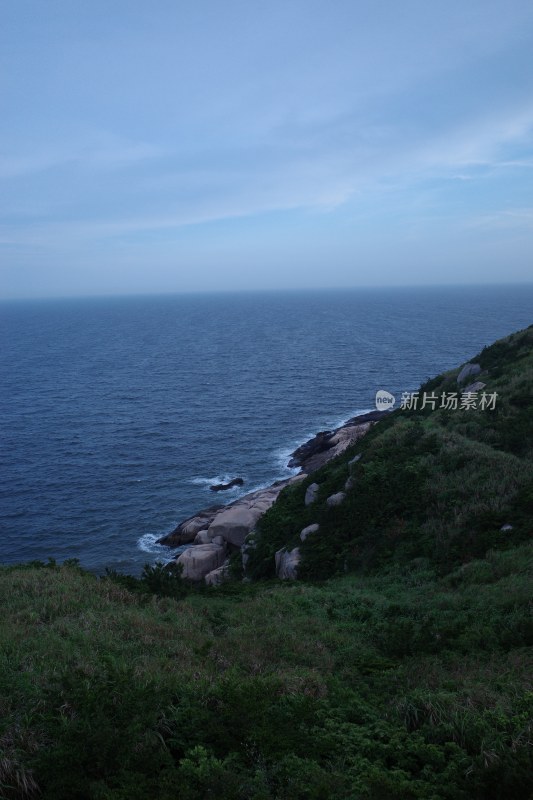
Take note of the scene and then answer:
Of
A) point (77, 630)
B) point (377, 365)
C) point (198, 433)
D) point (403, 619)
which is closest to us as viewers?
point (77, 630)

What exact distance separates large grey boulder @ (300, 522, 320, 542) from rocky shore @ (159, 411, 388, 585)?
1.07 meters

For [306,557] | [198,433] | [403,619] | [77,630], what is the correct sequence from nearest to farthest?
[77,630], [403,619], [306,557], [198,433]

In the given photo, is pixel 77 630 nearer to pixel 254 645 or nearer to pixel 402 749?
pixel 254 645

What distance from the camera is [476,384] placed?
105 ft

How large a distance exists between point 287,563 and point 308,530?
1822 millimetres

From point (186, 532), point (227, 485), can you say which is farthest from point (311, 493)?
point (227, 485)

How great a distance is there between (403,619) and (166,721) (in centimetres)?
749

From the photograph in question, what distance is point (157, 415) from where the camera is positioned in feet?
212

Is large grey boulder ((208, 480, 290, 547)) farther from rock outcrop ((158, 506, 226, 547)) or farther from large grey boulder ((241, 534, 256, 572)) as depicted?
large grey boulder ((241, 534, 256, 572))

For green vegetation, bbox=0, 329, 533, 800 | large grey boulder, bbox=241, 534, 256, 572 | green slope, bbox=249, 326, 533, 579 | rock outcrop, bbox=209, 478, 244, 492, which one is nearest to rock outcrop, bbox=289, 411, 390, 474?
rock outcrop, bbox=209, 478, 244, 492

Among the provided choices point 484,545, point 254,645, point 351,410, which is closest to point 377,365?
point 351,410

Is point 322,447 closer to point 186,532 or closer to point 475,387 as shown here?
point 186,532

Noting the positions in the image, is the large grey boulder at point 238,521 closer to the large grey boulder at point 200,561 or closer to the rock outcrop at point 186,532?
the large grey boulder at point 200,561

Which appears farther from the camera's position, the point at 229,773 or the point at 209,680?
the point at 209,680
